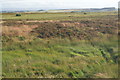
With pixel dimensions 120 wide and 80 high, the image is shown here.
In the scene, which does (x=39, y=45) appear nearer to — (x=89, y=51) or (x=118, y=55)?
(x=89, y=51)

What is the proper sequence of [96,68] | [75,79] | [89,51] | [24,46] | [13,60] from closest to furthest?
[75,79], [96,68], [13,60], [89,51], [24,46]

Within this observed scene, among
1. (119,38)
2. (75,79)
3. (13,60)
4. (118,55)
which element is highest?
(119,38)

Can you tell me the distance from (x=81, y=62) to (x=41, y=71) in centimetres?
260

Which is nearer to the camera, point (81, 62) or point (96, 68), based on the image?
point (96, 68)

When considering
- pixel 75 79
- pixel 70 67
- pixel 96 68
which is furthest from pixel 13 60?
pixel 96 68

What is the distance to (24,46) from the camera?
35.0 ft

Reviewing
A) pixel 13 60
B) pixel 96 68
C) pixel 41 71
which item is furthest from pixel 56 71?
pixel 13 60

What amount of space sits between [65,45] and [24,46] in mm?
3445

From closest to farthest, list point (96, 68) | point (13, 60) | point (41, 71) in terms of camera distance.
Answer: point (41, 71)
point (96, 68)
point (13, 60)

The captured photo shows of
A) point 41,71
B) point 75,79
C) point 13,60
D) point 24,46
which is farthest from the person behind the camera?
point 24,46

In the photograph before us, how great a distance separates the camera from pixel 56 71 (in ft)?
23.1

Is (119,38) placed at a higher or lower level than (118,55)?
higher

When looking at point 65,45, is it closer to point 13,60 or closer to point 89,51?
point 89,51

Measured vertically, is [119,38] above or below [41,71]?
above
